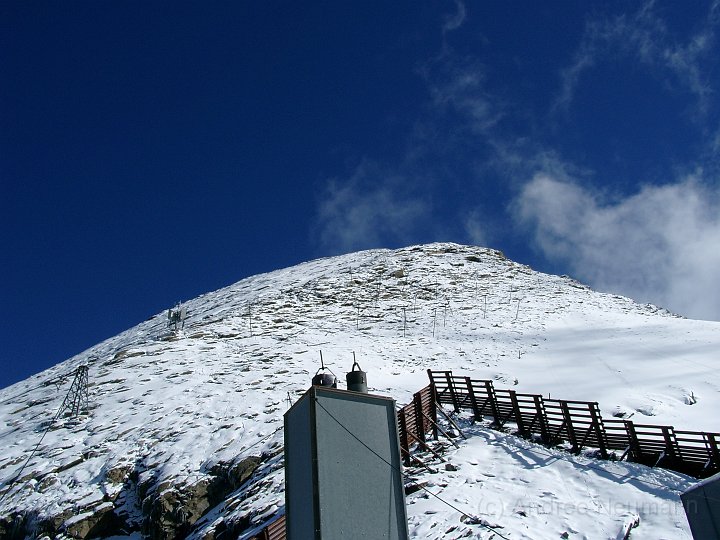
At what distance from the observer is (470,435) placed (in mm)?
18672

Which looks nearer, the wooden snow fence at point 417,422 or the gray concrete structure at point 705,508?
the gray concrete structure at point 705,508

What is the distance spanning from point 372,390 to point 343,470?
581 inches

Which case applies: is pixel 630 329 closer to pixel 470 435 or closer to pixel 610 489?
pixel 470 435

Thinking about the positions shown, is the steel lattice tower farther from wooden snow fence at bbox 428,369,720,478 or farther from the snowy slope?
wooden snow fence at bbox 428,369,720,478

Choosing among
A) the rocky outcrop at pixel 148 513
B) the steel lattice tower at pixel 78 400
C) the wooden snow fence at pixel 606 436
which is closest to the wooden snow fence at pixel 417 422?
the wooden snow fence at pixel 606 436

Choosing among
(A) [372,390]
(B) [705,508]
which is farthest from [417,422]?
(B) [705,508]

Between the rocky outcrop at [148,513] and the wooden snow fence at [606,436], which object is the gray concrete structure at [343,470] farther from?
the wooden snow fence at [606,436]

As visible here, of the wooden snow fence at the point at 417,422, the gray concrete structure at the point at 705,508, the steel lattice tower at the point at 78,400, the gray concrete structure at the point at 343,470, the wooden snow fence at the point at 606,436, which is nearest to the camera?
the gray concrete structure at the point at 705,508

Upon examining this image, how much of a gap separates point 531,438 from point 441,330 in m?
21.2

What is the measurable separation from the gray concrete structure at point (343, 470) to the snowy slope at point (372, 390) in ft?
8.31

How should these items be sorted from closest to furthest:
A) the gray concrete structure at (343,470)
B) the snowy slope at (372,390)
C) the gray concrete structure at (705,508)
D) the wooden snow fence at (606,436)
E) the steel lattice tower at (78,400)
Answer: the gray concrete structure at (705,508) → the gray concrete structure at (343,470) → the snowy slope at (372,390) → the wooden snow fence at (606,436) → the steel lattice tower at (78,400)

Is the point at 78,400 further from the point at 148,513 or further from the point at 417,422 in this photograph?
the point at 417,422

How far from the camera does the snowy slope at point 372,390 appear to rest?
45.9 feet

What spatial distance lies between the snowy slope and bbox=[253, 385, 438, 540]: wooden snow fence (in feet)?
4.86
